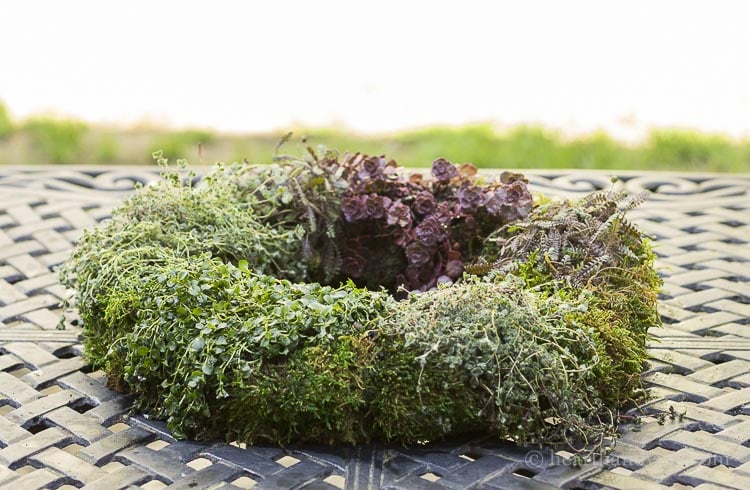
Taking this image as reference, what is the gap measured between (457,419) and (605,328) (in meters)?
0.35

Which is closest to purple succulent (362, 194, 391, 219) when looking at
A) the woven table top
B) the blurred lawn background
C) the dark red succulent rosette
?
the dark red succulent rosette

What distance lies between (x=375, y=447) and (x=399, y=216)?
2.61 ft

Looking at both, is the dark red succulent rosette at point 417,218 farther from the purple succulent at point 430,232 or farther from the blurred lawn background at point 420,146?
the blurred lawn background at point 420,146

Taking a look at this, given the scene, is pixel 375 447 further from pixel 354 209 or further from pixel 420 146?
pixel 420 146

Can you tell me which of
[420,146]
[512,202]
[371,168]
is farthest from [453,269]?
[420,146]

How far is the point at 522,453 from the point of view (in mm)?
1644

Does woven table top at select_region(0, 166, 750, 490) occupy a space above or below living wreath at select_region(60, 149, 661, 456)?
below

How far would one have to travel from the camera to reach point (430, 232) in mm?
2318

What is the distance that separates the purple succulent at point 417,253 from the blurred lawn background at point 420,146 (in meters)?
2.58

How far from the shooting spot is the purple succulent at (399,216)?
7.68 feet

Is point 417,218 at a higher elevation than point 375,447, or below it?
higher

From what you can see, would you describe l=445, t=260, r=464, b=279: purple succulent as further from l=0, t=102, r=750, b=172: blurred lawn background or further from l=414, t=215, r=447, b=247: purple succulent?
l=0, t=102, r=750, b=172: blurred lawn background

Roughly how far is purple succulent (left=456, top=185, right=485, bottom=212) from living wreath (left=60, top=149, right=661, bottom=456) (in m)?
0.18

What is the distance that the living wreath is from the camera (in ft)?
5.37
